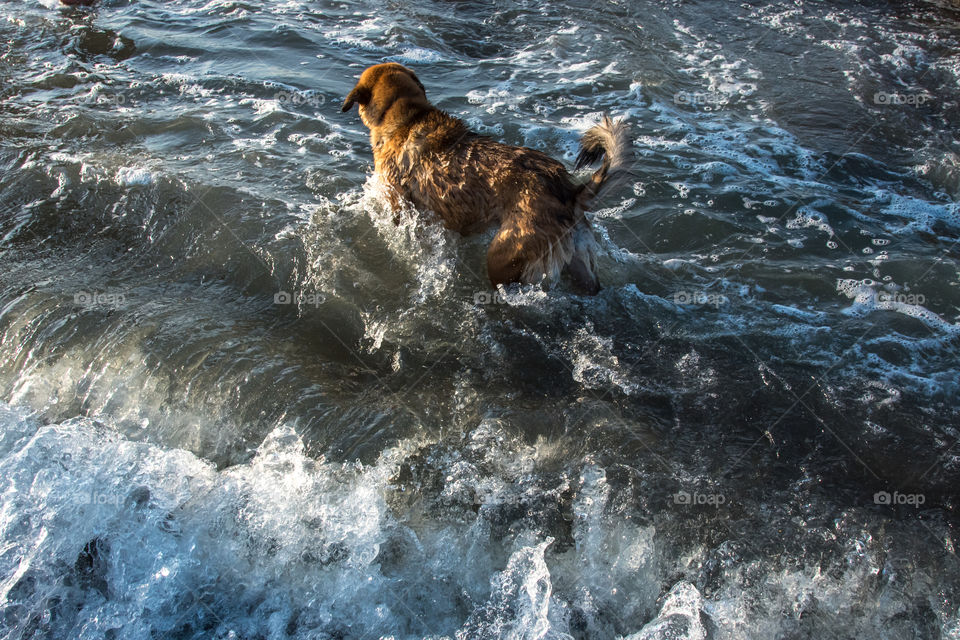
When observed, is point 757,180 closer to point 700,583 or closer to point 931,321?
point 931,321

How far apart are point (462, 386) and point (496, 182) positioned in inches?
59.1

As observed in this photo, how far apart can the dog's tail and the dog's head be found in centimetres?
173

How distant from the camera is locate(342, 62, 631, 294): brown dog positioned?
4.61 m

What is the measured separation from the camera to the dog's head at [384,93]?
5.68m

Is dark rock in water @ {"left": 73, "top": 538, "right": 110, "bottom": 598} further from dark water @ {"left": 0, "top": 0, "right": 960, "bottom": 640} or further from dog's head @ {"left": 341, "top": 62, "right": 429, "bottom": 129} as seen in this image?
dog's head @ {"left": 341, "top": 62, "right": 429, "bottom": 129}

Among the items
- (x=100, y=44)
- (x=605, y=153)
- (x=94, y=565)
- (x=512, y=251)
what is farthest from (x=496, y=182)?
(x=100, y=44)

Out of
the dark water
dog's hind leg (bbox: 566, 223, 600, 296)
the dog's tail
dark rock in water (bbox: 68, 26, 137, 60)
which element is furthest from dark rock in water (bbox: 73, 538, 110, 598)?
dark rock in water (bbox: 68, 26, 137, 60)

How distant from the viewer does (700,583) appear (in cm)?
347

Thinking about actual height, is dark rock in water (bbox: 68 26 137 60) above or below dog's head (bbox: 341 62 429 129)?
below

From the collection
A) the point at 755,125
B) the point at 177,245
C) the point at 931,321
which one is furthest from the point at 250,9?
Answer: the point at 931,321

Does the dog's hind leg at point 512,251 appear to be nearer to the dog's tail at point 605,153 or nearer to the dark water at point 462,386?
the dark water at point 462,386

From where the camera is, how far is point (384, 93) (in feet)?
18.7

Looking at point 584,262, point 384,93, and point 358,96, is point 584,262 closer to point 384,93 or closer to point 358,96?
point 384,93

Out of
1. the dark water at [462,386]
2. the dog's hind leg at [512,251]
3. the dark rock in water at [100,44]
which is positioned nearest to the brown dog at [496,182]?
the dog's hind leg at [512,251]
